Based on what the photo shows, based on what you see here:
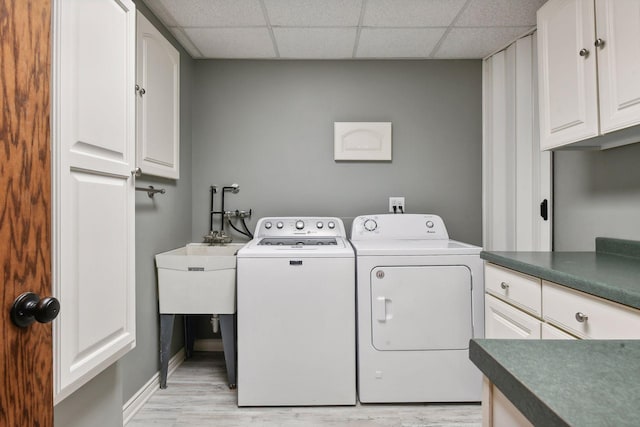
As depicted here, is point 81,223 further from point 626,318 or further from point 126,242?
point 626,318

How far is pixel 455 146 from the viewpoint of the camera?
8.72 feet

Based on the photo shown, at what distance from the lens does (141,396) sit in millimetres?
1864

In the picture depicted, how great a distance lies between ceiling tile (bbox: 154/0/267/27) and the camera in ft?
6.21

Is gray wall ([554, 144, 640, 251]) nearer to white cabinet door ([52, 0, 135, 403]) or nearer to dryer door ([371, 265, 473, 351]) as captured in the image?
dryer door ([371, 265, 473, 351])

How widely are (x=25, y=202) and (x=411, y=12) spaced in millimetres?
2047

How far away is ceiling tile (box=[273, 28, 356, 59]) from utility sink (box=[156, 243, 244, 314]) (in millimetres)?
1458

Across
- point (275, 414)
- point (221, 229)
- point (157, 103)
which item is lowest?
point (275, 414)

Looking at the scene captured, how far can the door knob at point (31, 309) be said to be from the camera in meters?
0.69

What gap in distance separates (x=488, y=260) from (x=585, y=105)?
0.75m

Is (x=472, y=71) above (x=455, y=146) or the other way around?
above

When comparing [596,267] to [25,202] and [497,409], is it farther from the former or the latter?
[25,202]

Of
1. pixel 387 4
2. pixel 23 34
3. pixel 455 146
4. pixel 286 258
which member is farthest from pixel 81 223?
pixel 455 146

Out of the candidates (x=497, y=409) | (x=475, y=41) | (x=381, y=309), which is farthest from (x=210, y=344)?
(x=475, y=41)

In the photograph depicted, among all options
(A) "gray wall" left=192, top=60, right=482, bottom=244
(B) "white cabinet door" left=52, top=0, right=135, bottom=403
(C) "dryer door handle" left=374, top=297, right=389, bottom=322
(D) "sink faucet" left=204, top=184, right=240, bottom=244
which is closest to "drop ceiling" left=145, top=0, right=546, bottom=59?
(A) "gray wall" left=192, top=60, right=482, bottom=244
